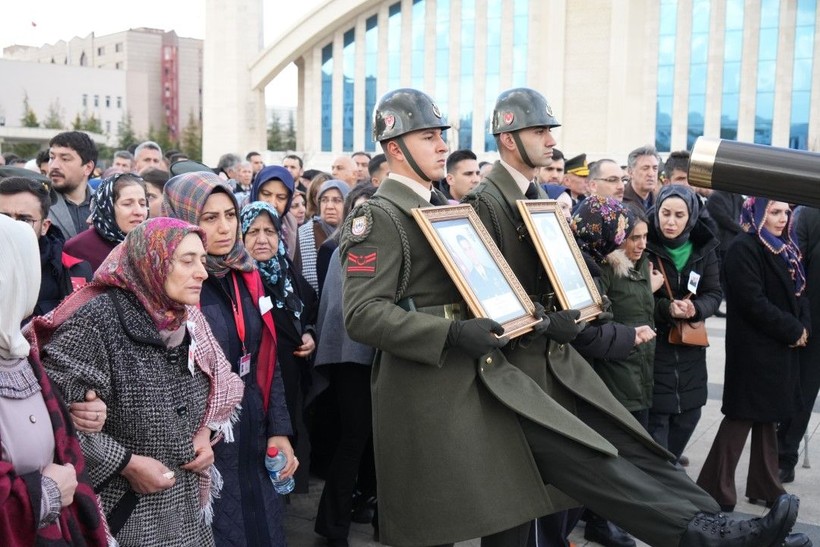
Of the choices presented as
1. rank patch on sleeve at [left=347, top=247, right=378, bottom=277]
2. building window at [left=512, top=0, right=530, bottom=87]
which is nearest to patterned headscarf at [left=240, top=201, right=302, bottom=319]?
rank patch on sleeve at [left=347, top=247, right=378, bottom=277]

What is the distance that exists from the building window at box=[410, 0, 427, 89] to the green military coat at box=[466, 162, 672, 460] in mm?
43872

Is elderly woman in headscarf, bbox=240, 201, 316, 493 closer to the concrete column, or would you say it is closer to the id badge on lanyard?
the id badge on lanyard

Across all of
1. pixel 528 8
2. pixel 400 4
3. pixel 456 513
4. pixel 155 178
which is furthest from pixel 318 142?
pixel 456 513

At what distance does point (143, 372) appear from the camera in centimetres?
322

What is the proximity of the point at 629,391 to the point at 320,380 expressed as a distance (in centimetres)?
170

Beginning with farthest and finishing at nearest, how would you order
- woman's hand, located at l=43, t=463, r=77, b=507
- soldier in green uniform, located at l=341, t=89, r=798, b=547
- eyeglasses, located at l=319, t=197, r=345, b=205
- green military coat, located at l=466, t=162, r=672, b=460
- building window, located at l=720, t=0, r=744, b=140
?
1. building window, located at l=720, t=0, r=744, b=140
2. eyeglasses, located at l=319, t=197, r=345, b=205
3. green military coat, located at l=466, t=162, r=672, b=460
4. soldier in green uniform, located at l=341, t=89, r=798, b=547
5. woman's hand, located at l=43, t=463, r=77, b=507

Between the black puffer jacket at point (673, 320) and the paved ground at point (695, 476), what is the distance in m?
0.85

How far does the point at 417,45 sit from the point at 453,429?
149ft

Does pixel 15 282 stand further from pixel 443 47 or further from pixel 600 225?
pixel 443 47

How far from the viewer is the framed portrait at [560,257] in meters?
3.86

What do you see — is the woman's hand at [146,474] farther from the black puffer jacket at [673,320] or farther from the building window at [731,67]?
the building window at [731,67]

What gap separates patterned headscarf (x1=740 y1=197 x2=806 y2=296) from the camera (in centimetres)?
566

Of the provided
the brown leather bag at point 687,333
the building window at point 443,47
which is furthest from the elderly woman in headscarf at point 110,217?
the building window at point 443,47

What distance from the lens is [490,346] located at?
3.28 m
